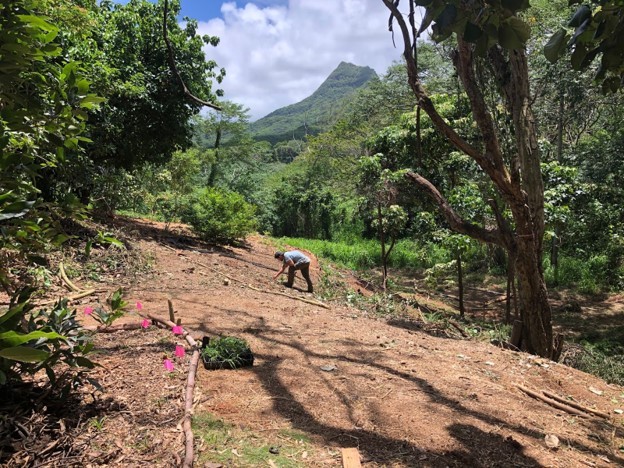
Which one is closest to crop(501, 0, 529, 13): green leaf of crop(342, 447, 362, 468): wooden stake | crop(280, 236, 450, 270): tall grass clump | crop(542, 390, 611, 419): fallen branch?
crop(342, 447, 362, 468): wooden stake

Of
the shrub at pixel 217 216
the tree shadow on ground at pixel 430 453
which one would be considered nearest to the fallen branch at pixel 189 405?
the tree shadow on ground at pixel 430 453

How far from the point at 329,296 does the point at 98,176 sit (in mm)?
4948

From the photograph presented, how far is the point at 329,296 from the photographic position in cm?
899

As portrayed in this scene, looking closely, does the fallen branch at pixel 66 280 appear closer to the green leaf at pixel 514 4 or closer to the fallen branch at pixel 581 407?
the fallen branch at pixel 581 407

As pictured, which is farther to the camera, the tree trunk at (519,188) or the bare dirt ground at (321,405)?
the tree trunk at (519,188)

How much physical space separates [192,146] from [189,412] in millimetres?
11107

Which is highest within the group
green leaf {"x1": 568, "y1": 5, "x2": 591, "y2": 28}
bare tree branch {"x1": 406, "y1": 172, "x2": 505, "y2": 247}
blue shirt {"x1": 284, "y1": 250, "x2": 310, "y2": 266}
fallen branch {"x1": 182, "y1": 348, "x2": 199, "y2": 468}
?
green leaf {"x1": 568, "y1": 5, "x2": 591, "y2": 28}

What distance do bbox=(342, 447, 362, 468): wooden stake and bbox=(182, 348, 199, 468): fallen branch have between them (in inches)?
31.2

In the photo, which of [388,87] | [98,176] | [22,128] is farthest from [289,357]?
[388,87]

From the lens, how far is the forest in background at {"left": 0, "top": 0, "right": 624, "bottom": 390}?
1.80 metres

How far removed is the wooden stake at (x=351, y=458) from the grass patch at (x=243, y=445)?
0.66 feet

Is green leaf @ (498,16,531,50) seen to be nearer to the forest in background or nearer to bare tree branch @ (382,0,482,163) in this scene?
the forest in background

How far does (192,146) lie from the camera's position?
12.8m

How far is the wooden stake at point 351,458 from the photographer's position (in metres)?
2.34
